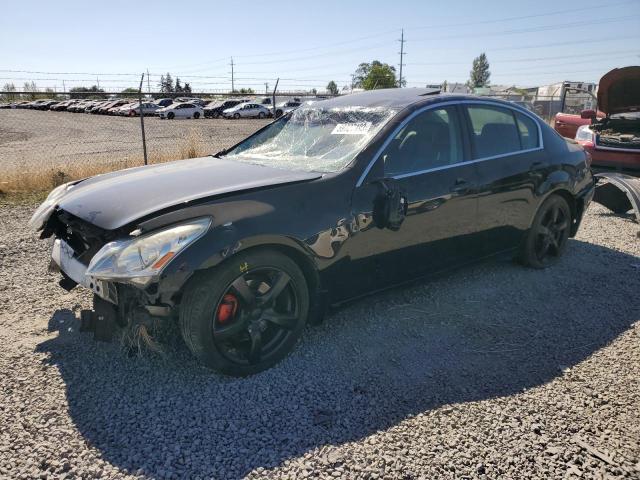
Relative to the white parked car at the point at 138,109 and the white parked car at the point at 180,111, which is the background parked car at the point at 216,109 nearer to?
the white parked car at the point at 180,111

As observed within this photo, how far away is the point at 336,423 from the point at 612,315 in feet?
8.61

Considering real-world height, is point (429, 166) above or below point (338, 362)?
above

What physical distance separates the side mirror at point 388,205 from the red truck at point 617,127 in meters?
6.47

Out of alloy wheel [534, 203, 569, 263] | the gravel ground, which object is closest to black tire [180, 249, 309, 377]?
the gravel ground

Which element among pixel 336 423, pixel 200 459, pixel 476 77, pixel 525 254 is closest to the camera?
pixel 200 459

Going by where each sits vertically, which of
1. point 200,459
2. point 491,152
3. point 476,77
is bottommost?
point 200,459

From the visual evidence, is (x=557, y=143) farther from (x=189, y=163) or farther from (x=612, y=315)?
(x=189, y=163)

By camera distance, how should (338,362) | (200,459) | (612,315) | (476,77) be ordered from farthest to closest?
(476,77), (612,315), (338,362), (200,459)

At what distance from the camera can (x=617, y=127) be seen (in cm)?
918

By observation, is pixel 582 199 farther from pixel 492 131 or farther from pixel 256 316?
pixel 256 316

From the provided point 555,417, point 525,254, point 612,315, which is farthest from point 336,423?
point 525,254

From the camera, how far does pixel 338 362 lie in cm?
322

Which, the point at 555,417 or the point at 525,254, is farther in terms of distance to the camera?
the point at 525,254

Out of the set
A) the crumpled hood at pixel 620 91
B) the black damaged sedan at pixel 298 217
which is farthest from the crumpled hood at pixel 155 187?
the crumpled hood at pixel 620 91
